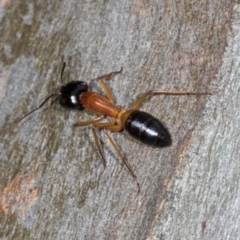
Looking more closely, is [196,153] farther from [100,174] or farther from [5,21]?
[5,21]

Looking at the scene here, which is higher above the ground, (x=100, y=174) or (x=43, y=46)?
(x=43, y=46)

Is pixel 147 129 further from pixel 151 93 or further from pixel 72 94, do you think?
pixel 72 94

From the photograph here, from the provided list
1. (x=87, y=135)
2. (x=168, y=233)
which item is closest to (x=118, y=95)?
(x=87, y=135)

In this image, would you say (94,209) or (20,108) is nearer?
(94,209)

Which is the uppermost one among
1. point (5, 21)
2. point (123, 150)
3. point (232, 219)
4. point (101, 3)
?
point (101, 3)

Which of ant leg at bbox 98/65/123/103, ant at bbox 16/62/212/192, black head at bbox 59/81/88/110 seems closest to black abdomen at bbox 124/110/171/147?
ant at bbox 16/62/212/192

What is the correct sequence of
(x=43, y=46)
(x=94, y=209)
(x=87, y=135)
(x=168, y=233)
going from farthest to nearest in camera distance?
(x=43, y=46) → (x=87, y=135) → (x=94, y=209) → (x=168, y=233)

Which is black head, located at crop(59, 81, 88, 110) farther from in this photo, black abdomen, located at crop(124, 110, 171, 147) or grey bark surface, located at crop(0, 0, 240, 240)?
black abdomen, located at crop(124, 110, 171, 147)
